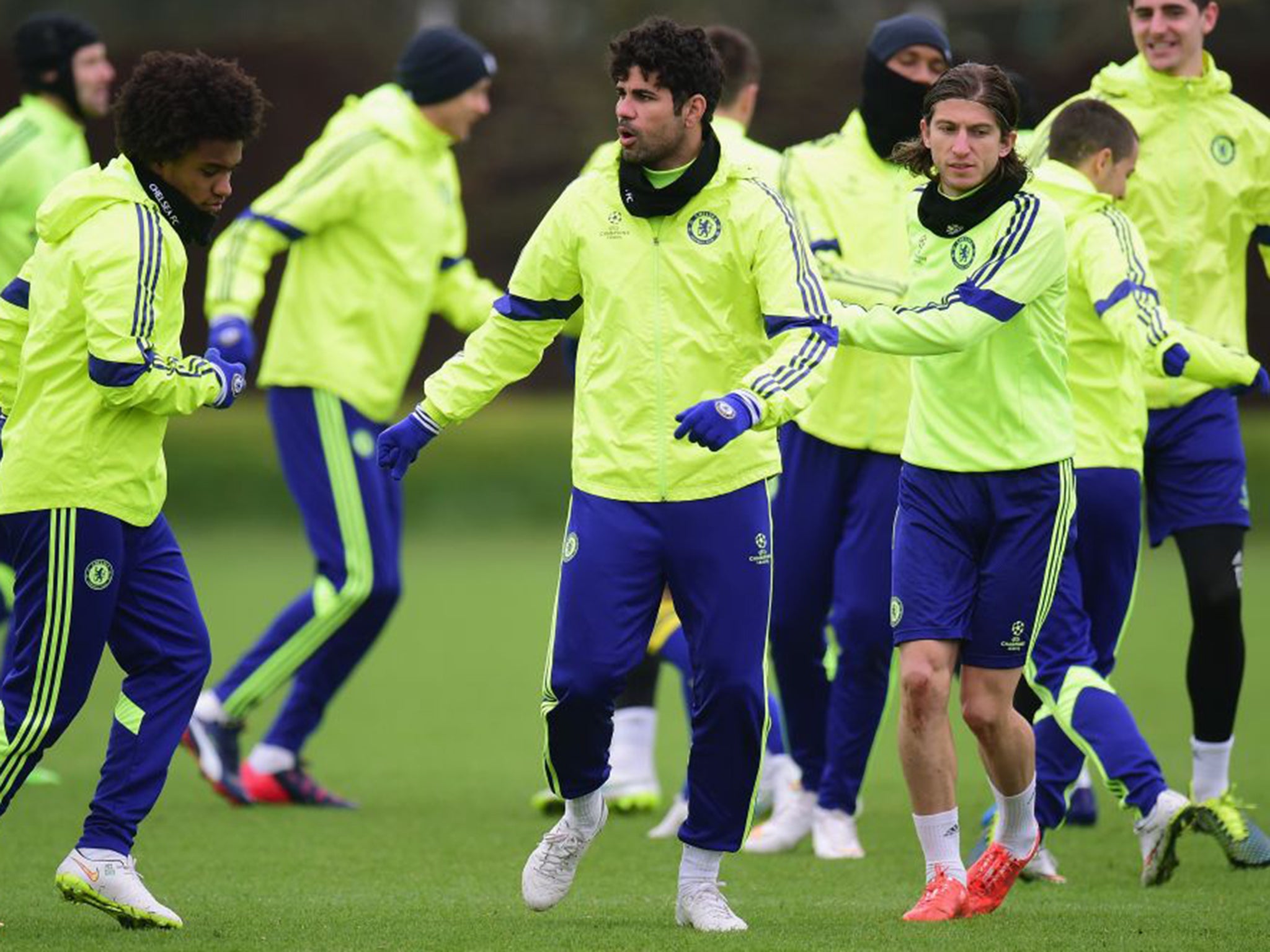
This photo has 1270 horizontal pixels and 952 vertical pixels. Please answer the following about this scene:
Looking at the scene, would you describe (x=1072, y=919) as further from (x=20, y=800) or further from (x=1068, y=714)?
(x=20, y=800)

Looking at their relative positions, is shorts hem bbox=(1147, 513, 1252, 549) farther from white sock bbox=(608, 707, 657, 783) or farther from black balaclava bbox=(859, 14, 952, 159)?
white sock bbox=(608, 707, 657, 783)

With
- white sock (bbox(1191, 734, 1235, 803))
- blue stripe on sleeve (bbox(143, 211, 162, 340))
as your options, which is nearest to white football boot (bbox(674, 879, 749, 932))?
blue stripe on sleeve (bbox(143, 211, 162, 340))

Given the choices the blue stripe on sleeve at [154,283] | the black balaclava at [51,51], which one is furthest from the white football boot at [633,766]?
the black balaclava at [51,51]

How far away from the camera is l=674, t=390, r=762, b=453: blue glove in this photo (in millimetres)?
4973

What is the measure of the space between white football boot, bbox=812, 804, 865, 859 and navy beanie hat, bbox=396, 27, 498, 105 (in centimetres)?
338

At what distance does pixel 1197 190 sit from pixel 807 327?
8.29 ft

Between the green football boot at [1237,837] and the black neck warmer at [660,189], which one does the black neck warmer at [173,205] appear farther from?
the green football boot at [1237,837]

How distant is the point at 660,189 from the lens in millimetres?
5453

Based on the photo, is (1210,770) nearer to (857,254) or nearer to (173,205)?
(857,254)

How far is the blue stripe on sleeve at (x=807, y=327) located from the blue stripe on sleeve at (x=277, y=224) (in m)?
3.47

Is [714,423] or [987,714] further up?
[714,423]

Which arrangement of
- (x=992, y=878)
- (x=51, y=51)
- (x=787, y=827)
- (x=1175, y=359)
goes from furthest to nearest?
(x=51, y=51), (x=787, y=827), (x=1175, y=359), (x=992, y=878)

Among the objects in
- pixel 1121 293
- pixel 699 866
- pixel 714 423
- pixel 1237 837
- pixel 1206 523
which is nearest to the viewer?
pixel 714 423

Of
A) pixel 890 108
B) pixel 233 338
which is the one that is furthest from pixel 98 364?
pixel 890 108
